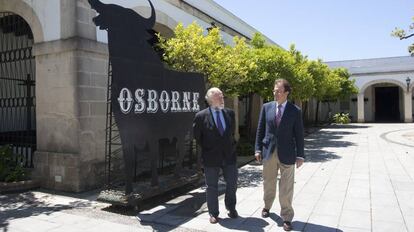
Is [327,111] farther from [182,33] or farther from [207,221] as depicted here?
[207,221]

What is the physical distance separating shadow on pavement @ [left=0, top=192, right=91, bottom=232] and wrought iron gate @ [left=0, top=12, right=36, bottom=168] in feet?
6.45

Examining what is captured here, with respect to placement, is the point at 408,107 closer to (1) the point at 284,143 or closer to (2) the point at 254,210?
(2) the point at 254,210

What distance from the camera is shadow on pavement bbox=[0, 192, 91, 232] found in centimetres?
568

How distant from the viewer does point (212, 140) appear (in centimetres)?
524

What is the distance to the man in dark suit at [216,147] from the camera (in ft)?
17.2

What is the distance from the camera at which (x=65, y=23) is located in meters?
7.12

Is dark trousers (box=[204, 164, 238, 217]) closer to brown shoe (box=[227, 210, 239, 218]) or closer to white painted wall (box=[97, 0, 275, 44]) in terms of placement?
brown shoe (box=[227, 210, 239, 218])

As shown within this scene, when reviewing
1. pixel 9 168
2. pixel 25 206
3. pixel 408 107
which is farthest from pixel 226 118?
pixel 408 107

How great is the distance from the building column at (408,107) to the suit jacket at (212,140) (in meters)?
29.8

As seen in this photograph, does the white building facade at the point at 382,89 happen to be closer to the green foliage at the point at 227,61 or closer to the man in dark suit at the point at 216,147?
the green foliage at the point at 227,61

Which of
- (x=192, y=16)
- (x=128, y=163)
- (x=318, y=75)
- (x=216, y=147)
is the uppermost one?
(x=192, y=16)

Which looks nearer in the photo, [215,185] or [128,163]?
[215,185]

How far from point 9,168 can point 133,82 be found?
332cm

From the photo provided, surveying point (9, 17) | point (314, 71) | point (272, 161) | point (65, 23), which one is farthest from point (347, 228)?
point (314, 71)
